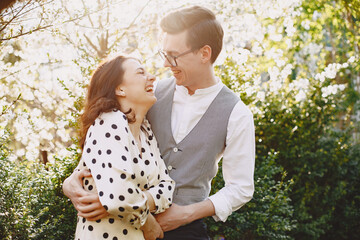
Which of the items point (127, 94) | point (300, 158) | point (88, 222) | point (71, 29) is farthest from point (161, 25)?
point (300, 158)

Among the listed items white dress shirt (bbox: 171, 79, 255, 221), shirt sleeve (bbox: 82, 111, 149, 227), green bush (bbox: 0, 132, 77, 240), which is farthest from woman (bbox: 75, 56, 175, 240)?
green bush (bbox: 0, 132, 77, 240)

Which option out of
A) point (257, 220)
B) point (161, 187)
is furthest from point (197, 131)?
point (257, 220)

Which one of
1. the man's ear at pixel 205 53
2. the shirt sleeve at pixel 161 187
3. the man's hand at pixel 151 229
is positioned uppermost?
the man's ear at pixel 205 53

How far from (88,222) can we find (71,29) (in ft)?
12.7

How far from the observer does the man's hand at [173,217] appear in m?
2.15

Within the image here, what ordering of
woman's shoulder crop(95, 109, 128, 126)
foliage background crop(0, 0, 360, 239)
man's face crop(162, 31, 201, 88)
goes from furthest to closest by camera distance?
foliage background crop(0, 0, 360, 239) → man's face crop(162, 31, 201, 88) → woman's shoulder crop(95, 109, 128, 126)

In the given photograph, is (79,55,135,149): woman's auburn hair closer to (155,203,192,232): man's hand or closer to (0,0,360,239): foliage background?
(155,203,192,232): man's hand

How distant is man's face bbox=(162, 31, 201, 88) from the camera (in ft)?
8.22

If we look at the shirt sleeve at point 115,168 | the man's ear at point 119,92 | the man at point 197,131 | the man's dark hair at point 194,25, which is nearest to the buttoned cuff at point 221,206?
the man at point 197,131

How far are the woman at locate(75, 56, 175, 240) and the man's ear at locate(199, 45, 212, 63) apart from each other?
512mm

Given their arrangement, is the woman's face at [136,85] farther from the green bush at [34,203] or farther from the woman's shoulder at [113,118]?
the green bush at [34,203]

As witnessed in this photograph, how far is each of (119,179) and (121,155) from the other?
0.39 ft

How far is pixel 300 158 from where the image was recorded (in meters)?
5.57

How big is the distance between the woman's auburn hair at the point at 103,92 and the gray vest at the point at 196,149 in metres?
0.35
